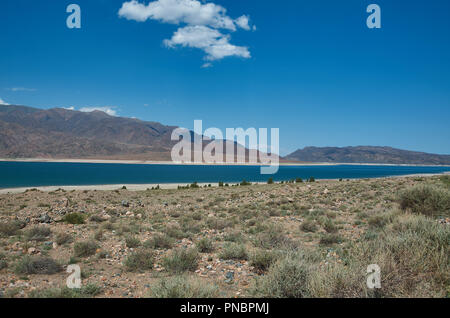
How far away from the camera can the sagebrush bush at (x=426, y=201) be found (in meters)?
9.98

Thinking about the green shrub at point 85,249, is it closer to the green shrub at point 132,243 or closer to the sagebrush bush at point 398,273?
the green shrub at point 132,243

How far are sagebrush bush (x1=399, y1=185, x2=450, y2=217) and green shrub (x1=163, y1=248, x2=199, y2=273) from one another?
8728mm

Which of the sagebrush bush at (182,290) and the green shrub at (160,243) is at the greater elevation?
the sagebrush bush at (182,290)

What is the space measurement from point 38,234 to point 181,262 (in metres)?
6.33

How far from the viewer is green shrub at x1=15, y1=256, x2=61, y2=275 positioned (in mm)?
5926

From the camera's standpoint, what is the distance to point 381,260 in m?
4.36

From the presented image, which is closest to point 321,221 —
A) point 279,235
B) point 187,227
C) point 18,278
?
point 279,235

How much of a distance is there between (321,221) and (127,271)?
7821mm

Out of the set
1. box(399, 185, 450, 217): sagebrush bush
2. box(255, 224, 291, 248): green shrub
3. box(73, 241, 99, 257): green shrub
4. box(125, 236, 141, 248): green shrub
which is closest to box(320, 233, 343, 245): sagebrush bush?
box(255, 224, 291, 248): green shrub

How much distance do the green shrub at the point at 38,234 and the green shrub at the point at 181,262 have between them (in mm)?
5409

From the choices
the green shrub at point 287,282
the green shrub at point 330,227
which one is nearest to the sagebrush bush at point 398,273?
the green shrub at point 287,282

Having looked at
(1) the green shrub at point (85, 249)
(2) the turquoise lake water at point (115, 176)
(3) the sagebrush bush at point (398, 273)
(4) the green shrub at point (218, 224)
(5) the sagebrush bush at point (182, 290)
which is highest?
(3) the sagebrush bush at point (398, 273)

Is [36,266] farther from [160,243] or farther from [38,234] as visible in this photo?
[38,234]
